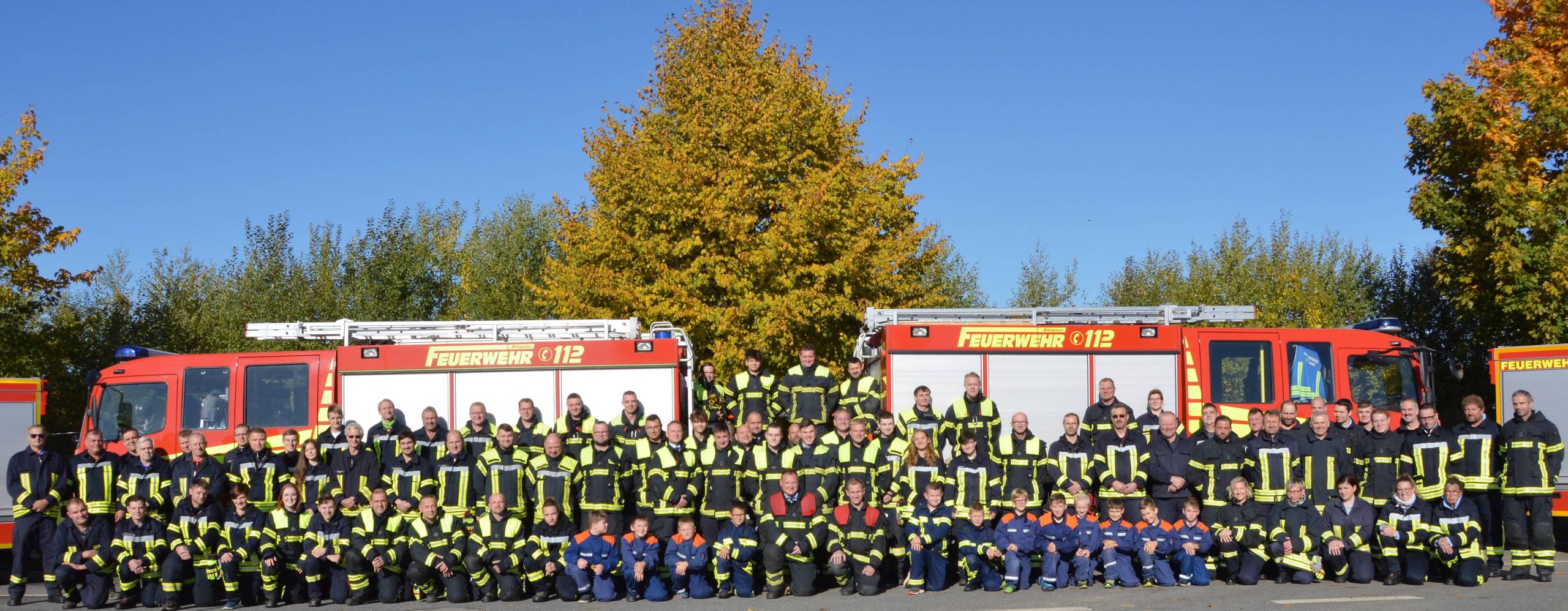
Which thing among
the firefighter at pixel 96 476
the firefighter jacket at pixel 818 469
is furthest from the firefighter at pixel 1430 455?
the firefighter at pixel 96 476

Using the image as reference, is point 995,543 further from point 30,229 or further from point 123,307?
point 123,307

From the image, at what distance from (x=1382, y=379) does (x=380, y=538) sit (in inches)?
400

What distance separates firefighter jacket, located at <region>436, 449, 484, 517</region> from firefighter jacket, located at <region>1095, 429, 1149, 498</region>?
Answer: 586 centimetres

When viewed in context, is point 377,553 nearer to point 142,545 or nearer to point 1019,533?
point 142,545

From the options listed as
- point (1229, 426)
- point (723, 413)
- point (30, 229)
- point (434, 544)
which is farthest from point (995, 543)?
point (30, 229)

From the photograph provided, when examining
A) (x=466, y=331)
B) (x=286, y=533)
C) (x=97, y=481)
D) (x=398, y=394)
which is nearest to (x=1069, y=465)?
(x=466, y=331)

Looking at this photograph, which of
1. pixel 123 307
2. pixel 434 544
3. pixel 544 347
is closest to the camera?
pixel 434 544

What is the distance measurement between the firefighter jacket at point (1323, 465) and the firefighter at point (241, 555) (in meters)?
9.47

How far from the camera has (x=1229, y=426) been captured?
11461mm

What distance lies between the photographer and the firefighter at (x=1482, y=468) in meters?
11.2

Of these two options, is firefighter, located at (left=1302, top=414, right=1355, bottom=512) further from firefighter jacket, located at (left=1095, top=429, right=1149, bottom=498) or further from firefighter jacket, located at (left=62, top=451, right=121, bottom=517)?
firefighter jacket, located at (left=62, top=451, right=121, bottom=517)

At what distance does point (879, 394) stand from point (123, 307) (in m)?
19.9

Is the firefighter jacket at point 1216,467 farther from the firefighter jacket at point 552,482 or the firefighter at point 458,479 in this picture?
the firefighter at point 458,479

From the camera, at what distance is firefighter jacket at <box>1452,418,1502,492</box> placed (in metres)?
11.2
